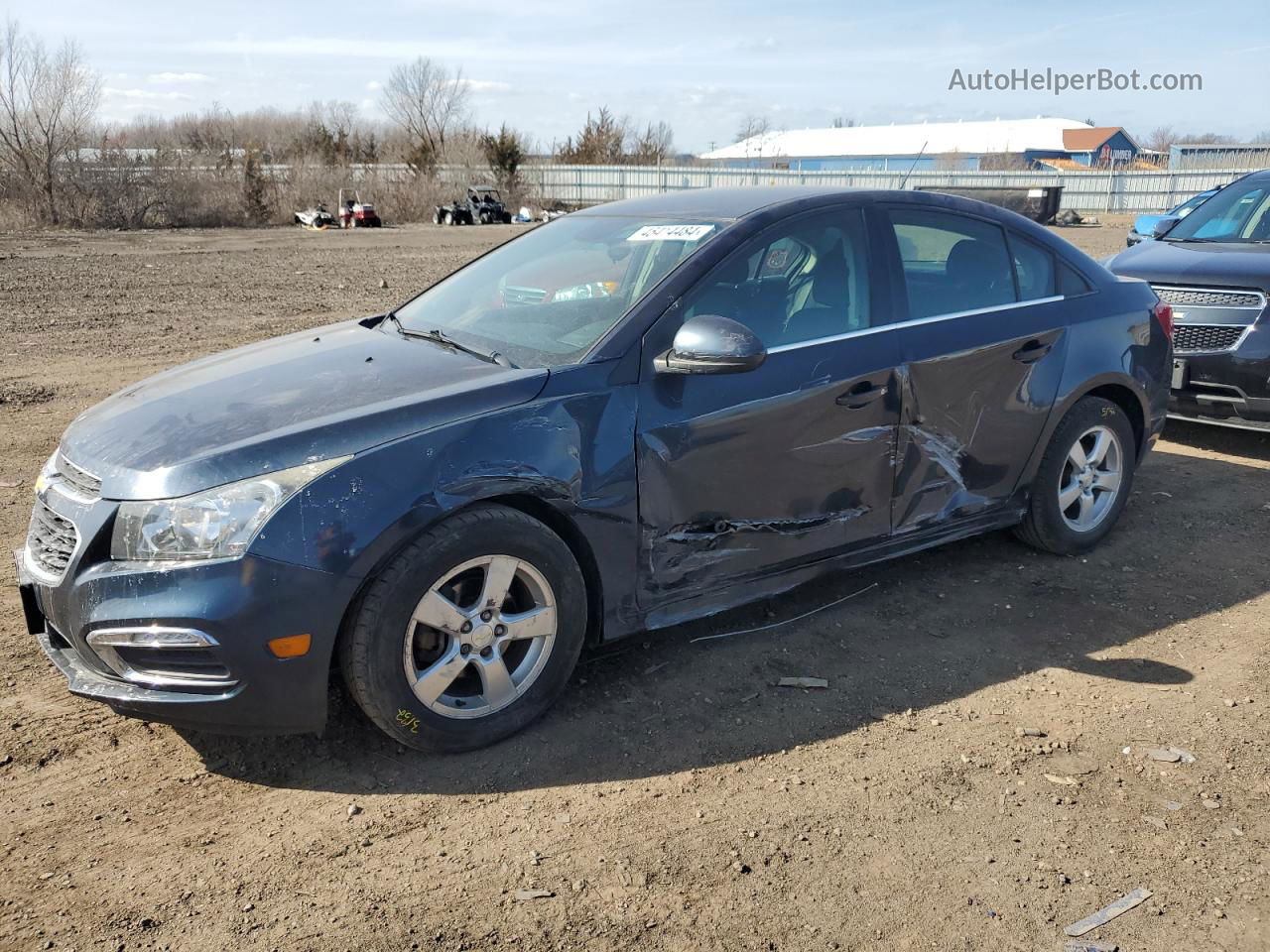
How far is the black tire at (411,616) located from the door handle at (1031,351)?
2.36m

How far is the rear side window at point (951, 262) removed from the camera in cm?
426

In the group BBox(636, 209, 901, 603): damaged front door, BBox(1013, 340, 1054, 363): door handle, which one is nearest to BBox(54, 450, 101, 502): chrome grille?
BBox(636, 209, 901, 603): damaged front door

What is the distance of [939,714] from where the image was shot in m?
3.61

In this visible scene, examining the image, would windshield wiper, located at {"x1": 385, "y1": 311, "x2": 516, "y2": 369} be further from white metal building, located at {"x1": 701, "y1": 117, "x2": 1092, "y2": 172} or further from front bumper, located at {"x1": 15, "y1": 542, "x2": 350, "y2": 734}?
white metal building, located at {"x1": 701, "y1": 117, "x2": 1092, "y2": 172}

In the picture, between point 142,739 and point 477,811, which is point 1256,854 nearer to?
point 477,811

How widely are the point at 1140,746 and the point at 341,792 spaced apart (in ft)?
8.56

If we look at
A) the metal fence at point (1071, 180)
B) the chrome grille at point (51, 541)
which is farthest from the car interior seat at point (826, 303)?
the metal fence at point (1071, 180)

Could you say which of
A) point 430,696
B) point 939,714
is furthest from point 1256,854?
point 430,696

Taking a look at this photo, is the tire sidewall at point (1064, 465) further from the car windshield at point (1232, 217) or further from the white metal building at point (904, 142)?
the white metal building at point (904, 142)

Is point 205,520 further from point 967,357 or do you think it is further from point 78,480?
point 967,357

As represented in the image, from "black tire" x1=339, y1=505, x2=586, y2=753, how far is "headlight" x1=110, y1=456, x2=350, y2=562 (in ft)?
1.23

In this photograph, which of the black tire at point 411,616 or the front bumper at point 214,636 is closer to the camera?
the front bumper at point 214,636

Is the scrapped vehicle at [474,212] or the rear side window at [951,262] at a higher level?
the scrapped vehicle at [474,212]

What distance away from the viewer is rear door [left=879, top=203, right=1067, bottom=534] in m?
4.20
